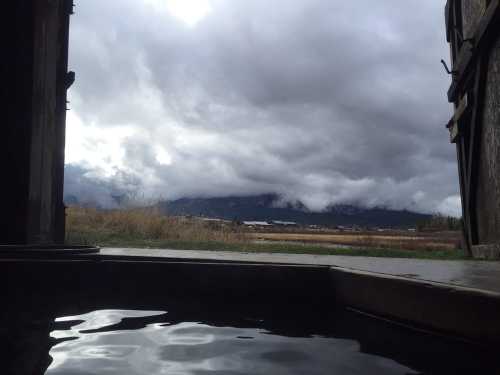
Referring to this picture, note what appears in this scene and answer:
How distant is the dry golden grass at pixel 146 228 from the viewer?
1155 centimetres

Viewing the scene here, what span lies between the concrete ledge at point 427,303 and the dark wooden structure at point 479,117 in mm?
3113

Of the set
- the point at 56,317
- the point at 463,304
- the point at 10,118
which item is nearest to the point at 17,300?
the point at 56,317

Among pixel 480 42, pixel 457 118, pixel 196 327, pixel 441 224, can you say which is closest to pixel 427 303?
pixel 196 327

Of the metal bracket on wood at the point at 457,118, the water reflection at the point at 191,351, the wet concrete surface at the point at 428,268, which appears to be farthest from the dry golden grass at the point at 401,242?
the water reflection at the point at 191,351

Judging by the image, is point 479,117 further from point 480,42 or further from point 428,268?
point 428,268

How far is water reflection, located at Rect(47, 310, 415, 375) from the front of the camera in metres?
1.90

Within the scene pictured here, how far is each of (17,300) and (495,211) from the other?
5.05 meters

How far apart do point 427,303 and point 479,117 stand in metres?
4.21

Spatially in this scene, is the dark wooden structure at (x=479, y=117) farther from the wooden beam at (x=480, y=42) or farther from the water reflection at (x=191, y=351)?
the water reflection at (x=191, y=351)

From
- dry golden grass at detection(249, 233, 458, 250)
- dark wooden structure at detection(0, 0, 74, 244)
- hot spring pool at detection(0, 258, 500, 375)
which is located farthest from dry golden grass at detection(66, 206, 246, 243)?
hot spring pool at detection(0, 258, 500, 375)

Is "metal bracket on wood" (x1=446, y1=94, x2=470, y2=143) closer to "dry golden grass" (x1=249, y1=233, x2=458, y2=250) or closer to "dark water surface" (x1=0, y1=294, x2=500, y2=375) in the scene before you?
"dry golden grass" (x1=249, y1=233, x2=458, y2=250)

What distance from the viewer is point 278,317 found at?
2.87m

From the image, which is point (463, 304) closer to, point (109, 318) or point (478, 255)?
point (109, 318)

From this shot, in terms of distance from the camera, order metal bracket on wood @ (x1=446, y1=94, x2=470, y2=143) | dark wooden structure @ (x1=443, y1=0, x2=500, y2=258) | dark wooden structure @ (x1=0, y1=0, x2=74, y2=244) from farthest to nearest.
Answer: metal bracket on wood @ (x1=446, y1=94, x2=470, y2=143), dark wooden structure @ (x1=443, y1=0, x2=500, y2=258), dark wooden structure @ (x1=0, y1=0, x2=74, y2=244)
